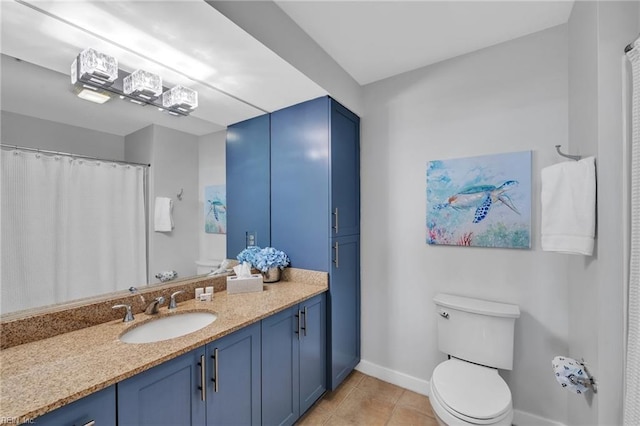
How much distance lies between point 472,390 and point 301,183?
66.8 inches

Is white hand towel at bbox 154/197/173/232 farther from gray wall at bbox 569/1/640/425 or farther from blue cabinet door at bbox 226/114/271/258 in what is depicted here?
gray wall at bbox 569/1/640/425

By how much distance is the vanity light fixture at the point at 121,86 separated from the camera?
4.15 ft

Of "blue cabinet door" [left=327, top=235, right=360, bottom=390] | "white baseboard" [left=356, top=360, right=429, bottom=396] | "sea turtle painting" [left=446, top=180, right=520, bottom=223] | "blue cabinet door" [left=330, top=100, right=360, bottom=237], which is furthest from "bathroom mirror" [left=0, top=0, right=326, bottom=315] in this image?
"white baseboard" [left=356, top=360, right=429, bottom=396]

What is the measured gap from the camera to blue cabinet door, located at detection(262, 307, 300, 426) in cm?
148

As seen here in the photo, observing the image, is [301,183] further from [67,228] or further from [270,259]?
[67,228]

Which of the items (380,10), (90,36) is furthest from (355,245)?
(90,36)

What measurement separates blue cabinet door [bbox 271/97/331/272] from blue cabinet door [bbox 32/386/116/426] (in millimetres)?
1376

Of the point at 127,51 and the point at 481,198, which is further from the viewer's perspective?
the point at 481,198

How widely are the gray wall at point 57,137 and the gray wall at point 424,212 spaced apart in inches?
71.6

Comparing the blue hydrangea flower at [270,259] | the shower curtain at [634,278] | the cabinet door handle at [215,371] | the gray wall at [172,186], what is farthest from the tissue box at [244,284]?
the shower curtain at [634,278]

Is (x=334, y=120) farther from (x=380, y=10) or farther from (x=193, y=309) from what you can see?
(x=193, y=309)

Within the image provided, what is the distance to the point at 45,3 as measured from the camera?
1.02 m

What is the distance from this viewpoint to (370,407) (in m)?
1.93

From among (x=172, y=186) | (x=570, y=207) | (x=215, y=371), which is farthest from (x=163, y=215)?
(x=570, y=207)
